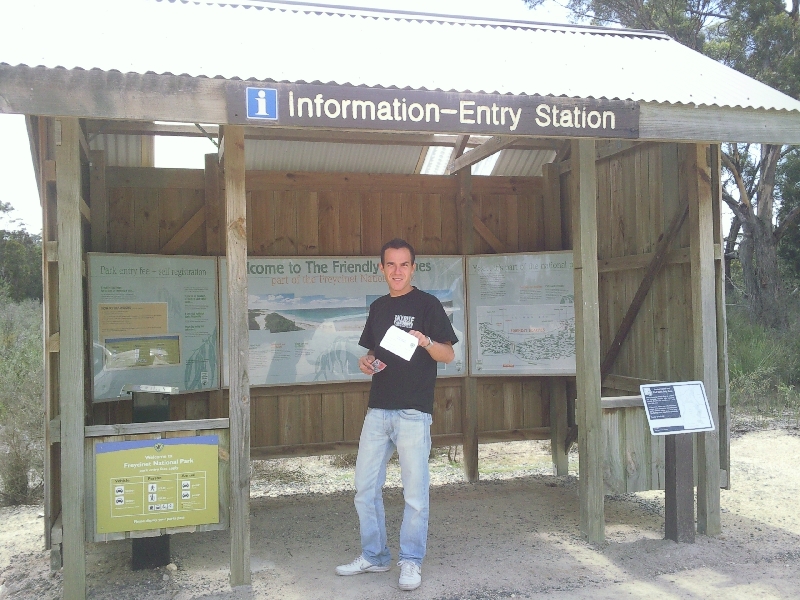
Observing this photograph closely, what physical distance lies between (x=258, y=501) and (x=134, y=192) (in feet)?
9.73

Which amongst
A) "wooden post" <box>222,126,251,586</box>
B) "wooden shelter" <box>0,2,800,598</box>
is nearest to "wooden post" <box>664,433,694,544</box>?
"wooden shelter" <box>0,2,800,598</box>

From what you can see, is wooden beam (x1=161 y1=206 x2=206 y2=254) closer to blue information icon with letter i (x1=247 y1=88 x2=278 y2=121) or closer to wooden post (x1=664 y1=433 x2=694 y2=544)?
blue information icon with letter i (x1=247 y1=88 x2=278 y2=121)

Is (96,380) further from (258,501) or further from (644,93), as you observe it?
(644,93)

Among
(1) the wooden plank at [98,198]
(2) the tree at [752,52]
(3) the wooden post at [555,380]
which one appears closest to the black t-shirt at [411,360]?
(1) the wooden plank at [98,198]

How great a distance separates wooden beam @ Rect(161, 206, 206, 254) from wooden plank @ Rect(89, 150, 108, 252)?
516mm

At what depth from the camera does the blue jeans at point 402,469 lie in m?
4.39

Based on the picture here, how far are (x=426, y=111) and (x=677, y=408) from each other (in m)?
2.80

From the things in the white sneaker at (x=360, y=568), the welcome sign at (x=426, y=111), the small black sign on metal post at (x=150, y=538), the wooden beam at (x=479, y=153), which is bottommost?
the white sneaker at (x=360, y=568)

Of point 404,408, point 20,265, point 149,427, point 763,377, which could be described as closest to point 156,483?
point 149,427

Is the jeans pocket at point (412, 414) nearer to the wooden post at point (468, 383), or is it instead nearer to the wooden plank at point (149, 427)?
the wooden plank at point (149, 427)

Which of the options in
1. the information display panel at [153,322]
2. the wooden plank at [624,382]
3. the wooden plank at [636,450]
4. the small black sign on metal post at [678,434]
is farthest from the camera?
the wooden plank at [624,382]

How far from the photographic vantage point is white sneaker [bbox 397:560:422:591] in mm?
4359

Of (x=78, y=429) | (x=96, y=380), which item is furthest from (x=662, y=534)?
(x=96, y=380)

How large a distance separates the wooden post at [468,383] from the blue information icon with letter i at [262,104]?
3.31 meters
